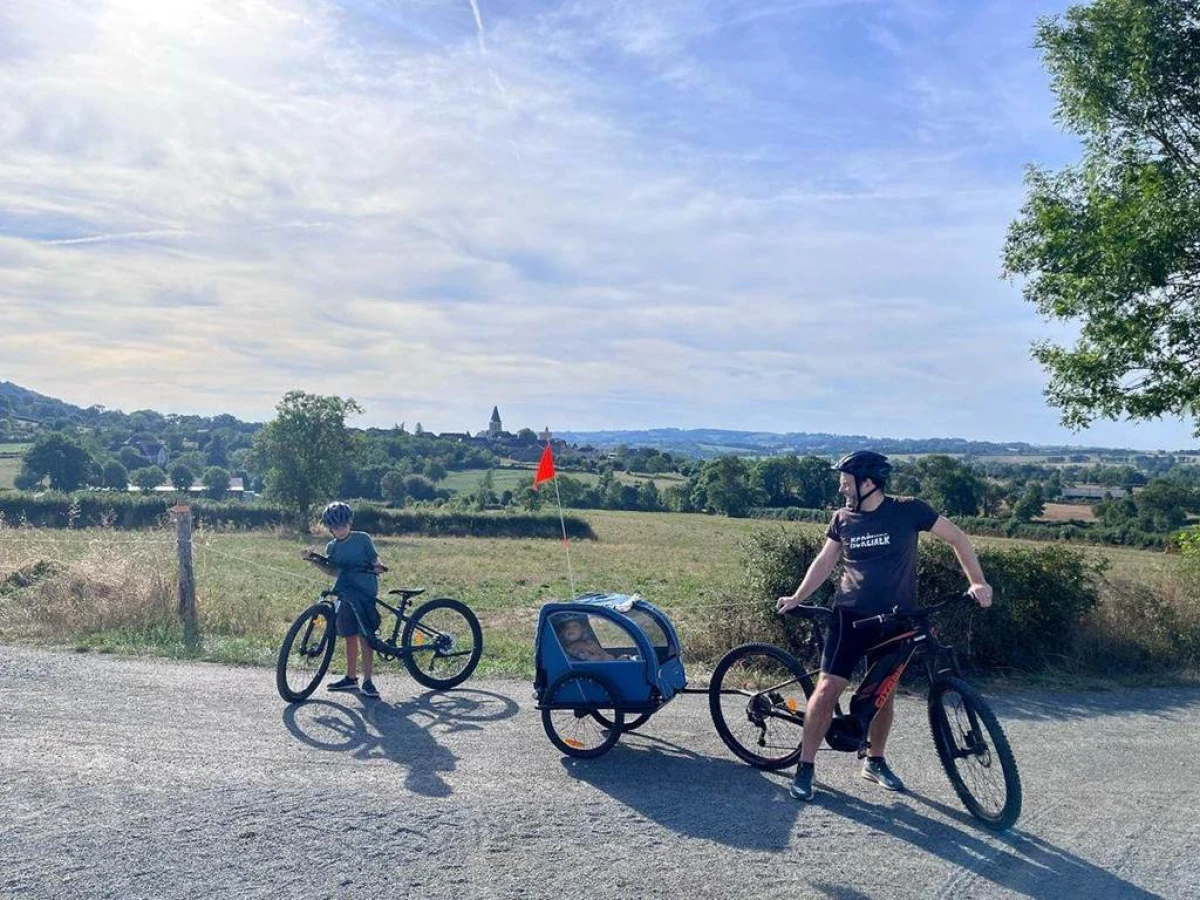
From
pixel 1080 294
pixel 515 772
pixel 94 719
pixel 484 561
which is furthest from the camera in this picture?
pixel 484 561

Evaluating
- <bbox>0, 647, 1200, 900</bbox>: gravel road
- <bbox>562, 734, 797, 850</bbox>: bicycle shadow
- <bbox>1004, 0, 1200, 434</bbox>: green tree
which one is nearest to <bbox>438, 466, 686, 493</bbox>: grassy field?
<bbox>1004, 0, 1200, 434</bbox>: green tree

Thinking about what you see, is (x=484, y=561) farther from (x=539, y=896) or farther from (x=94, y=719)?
(x=539, y=896)

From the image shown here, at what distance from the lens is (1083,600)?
9258 millimetres

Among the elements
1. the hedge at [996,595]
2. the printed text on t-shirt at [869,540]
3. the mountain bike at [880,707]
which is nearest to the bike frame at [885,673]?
the mountain bike at [880,707]

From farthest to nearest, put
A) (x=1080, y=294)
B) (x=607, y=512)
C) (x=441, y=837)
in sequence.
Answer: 1. (x=607, y=512)
2. (x=1080, y=294)
3. (x=441, y=837)

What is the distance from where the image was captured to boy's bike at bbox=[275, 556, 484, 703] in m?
7.67

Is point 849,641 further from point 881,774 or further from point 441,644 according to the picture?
point 441,644

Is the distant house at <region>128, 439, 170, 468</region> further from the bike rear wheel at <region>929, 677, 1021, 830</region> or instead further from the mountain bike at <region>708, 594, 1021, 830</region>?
the bike rear wheel at <region>929, 677, 1021, 830</region>

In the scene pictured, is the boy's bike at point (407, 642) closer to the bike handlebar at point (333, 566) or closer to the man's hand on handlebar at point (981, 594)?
the bike handlebar at point (333, 566)

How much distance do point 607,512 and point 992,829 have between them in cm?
4871

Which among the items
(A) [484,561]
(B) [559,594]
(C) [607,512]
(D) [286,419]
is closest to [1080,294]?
(B) [559,594]

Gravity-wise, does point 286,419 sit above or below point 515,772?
above

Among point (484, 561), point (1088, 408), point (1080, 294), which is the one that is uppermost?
point (1080, 294)

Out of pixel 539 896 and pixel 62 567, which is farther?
pixel 62 567
